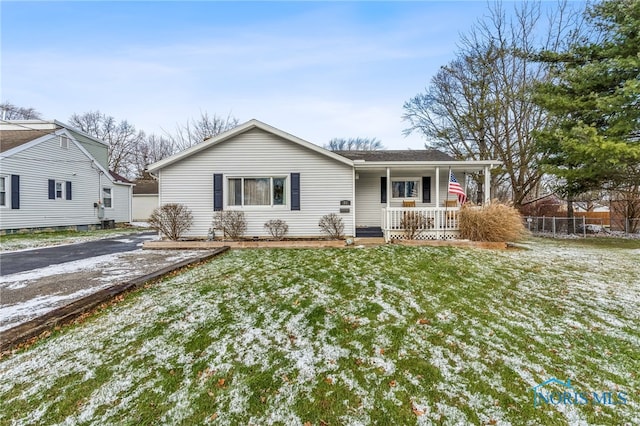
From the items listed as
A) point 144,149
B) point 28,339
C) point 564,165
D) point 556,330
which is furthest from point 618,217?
point 144,149

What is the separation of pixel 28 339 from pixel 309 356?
3228mm

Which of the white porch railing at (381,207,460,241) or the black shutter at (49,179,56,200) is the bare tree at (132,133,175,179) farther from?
the white porch railing at (381,207,460,241)

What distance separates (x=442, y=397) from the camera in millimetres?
2422

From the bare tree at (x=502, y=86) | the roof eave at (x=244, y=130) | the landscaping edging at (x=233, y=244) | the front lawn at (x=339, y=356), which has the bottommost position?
the front lawn at (x=339, y=356)

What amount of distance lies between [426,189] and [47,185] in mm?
17846

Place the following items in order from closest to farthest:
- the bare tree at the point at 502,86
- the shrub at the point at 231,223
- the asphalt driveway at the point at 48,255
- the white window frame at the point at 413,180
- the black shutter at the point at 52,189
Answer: the asphalt driveway at the point at 48,255 → the shrub at the point at 231,223 → the white window frame at the point at 413,180 → the black shutter at the point at 52,189 → the bare tree at the point at 502,86

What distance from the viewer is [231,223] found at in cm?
991

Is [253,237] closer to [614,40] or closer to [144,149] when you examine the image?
[614,40]

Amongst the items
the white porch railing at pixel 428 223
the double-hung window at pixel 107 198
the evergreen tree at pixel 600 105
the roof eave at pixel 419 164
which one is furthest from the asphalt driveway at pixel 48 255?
the evergreen tree at pixel 600 105

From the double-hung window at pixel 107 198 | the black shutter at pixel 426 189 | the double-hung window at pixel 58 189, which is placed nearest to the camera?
the black shutter at pixel 426 189

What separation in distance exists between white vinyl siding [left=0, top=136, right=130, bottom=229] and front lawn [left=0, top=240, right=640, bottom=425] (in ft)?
43.0

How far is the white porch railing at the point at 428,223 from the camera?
9531mm

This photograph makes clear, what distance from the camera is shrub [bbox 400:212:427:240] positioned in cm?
955

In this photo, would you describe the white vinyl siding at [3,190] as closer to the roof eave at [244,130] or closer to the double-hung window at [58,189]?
the double-hung window at [58,189]
